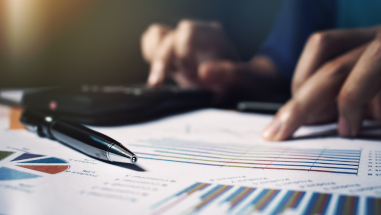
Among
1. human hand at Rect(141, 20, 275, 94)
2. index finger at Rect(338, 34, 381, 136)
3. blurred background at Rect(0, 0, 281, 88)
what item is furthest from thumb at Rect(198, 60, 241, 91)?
index finger at Rect(338, 34, 381, 136)

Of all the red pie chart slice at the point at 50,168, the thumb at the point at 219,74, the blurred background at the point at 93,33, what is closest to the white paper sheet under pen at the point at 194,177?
the red pie chart slice at the point at 50,168

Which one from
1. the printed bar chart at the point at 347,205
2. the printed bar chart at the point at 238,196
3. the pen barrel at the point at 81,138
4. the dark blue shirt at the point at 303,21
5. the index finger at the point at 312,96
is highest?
the dark blue shirt at the point at 303,21

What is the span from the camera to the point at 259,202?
0.57ft

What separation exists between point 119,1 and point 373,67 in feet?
3.38

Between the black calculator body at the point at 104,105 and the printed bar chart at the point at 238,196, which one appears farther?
the black calculator body at the point at 104,105

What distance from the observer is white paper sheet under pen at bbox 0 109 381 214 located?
17 centimetres

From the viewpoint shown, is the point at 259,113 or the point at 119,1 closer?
the point at 259,113

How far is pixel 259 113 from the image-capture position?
57cm

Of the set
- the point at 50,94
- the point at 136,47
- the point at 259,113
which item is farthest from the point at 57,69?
the point at 259,113

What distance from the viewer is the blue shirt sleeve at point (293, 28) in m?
0.80

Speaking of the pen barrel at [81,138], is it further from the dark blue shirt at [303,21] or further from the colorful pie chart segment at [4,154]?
the dark blue shirt at [303,21]

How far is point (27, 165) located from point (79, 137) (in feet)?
0.15

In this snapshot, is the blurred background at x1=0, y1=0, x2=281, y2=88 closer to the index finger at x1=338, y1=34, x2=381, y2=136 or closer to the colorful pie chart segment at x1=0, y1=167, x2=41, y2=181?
the index finger at x1=338, y1=34, x2=381, y2=136

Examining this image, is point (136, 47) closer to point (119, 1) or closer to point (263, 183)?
point (119, 1)
